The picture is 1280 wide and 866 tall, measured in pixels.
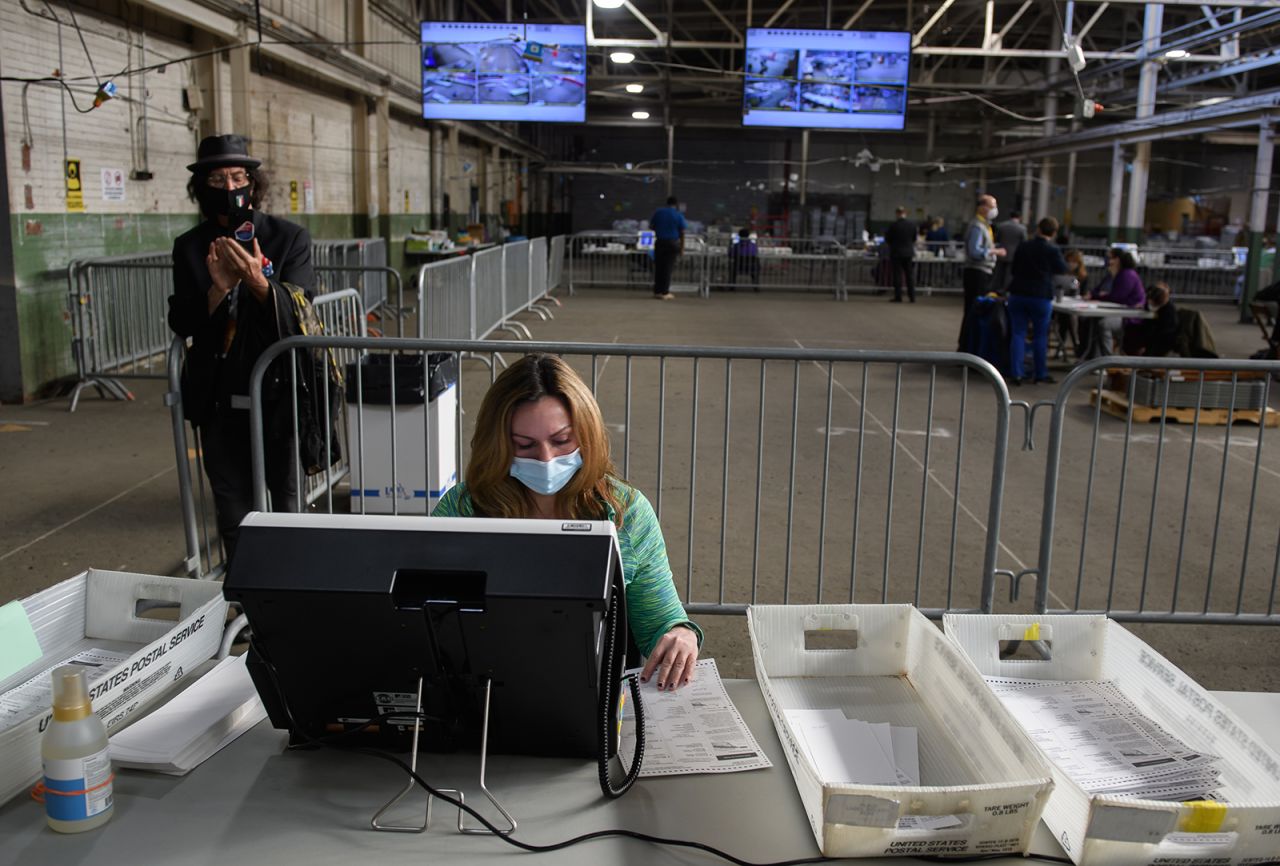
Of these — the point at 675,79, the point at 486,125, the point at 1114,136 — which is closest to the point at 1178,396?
the point at 1114,136

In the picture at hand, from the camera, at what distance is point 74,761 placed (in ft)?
4.74

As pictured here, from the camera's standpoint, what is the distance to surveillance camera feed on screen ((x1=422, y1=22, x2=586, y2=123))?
42.9 ft

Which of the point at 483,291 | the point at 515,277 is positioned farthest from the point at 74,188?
the point at 515,277

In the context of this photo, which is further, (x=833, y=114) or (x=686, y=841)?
(x=833, y=114)

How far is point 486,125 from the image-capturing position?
22516 millimetres

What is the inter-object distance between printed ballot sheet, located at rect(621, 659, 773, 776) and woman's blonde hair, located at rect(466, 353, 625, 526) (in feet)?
1.29

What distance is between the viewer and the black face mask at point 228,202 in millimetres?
3615

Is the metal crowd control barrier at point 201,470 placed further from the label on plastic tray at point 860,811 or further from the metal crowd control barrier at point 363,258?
the metal crowd control barrier at point 363,258

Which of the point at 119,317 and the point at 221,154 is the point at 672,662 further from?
the point at 119,317

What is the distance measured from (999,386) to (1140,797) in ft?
7.17

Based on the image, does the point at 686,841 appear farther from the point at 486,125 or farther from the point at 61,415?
the point at 486,125

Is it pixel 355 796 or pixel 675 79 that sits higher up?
pixel 675 79

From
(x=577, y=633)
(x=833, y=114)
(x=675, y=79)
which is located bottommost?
(x=577, y=633)

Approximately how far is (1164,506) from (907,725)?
4.79 metres
